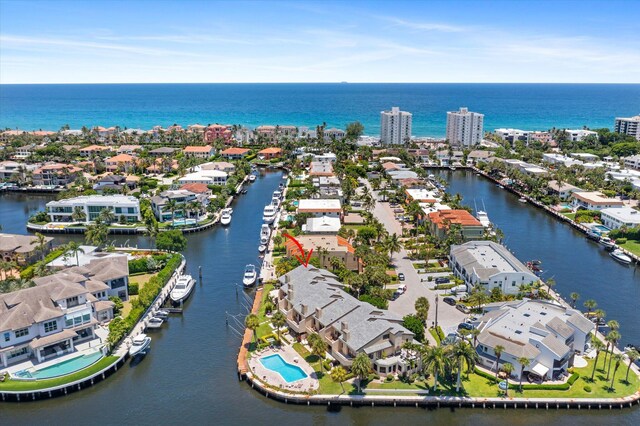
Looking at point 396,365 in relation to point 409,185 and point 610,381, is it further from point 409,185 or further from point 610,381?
point 409,185

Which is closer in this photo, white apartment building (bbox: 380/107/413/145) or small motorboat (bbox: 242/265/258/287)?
small motorboat (bbox: 242/265/258/287)

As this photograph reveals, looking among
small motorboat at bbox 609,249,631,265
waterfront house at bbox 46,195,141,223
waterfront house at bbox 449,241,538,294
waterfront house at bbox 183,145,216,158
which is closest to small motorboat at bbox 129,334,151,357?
waterfront house at bbox 449,241,538,294

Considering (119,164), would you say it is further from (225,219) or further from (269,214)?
(269,214)

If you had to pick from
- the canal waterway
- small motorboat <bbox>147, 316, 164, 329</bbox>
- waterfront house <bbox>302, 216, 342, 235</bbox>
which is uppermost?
waterfront house <bbox>302, 216, 342, 235</bbox>

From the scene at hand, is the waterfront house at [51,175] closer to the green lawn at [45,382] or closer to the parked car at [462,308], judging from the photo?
the green lawn at [45,382]

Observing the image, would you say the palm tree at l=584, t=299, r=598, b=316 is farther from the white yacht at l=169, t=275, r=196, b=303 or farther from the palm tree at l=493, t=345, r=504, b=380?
the white yacht at l=169, t=275, r=196, b=303

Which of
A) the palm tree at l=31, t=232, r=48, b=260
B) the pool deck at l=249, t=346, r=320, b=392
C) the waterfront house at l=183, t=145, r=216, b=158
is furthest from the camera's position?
the waterfront house at l=183, t=145, r=216, b=158
